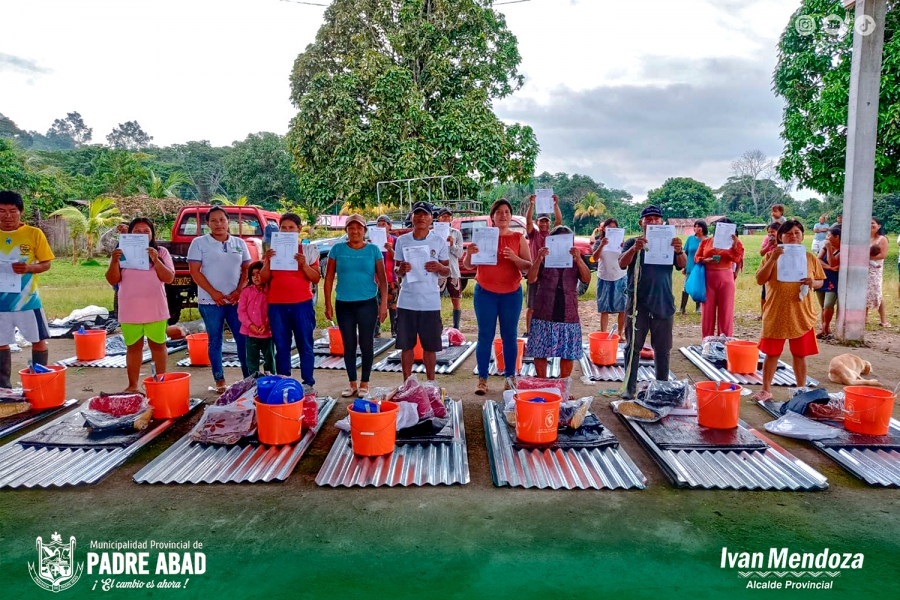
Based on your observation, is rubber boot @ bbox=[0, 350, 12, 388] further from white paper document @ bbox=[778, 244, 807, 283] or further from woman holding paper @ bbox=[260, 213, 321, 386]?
white paper document @ bbox=[778, 244, 807, 283]

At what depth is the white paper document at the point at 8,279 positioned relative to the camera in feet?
14.7

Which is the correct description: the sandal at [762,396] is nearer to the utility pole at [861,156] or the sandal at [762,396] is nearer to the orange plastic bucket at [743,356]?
the orange plastic bucket at [743,356]

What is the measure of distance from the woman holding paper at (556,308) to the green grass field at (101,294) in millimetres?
4519

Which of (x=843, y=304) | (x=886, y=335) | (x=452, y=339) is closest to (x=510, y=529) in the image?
(x=452, y=339)

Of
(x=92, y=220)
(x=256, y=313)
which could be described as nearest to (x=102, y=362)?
(x=256, y=313)

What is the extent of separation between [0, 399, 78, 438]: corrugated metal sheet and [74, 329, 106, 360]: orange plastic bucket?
5.73ft

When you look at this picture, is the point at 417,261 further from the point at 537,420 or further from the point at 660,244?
the point at 660,244

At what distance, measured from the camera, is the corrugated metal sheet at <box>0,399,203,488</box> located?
3.32 meters

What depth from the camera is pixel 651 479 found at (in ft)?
11.2

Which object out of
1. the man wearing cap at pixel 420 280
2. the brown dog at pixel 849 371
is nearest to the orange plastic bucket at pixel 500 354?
the man wearing cap at pixel 420 280

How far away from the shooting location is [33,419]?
175 inches

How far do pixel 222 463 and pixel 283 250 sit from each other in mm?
1767

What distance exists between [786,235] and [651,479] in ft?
8.50

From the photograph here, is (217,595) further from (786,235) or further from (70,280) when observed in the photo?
(70,280)
